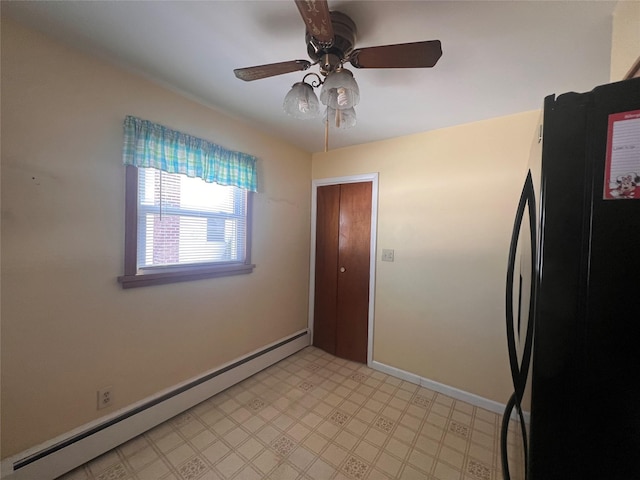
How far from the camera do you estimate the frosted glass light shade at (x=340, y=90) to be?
1048 mm

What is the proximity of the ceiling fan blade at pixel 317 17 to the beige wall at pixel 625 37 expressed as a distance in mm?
1043

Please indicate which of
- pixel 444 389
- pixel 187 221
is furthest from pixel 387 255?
pixel 187 221

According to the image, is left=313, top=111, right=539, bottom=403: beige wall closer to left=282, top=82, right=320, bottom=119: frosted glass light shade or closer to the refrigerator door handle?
the refrigerator door handle

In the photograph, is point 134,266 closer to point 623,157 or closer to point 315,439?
point 315,439

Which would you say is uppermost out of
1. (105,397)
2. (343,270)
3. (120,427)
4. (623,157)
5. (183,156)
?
(183,156)

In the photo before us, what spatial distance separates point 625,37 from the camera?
0.90 meters

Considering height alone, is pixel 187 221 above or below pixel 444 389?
above

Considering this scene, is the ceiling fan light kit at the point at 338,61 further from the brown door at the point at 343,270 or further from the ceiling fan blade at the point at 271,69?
the brown door at the point at 343,270

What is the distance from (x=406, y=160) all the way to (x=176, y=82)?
76.9 inches

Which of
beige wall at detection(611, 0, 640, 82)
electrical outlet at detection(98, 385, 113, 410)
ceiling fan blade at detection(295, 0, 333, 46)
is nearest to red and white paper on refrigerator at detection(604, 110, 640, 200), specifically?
beige wall at detection(611, 0, 640, 82)

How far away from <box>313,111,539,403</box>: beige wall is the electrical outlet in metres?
2.12

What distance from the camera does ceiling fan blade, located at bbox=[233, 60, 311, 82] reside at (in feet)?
3.53

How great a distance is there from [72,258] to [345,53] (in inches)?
70.8

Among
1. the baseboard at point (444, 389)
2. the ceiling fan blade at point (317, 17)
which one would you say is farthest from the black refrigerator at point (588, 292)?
the baseboard at point (444, 389)
